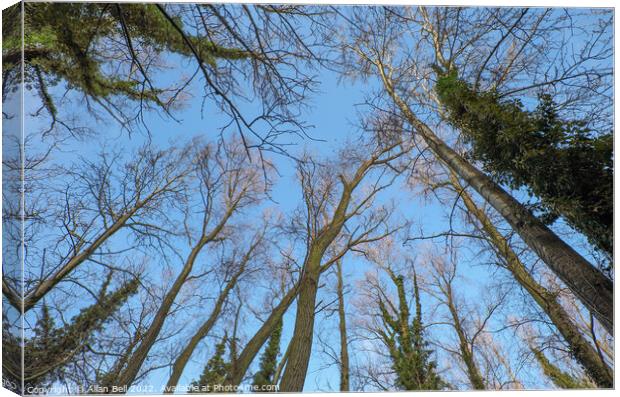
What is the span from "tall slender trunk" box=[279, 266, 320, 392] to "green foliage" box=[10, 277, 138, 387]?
1601 millimetres

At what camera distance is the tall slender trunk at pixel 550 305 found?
2685 mm

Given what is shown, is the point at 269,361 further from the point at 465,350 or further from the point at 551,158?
the point at 551,158

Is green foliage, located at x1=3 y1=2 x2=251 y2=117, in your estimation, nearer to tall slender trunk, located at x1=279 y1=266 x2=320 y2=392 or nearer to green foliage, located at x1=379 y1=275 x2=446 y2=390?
tall slender trunk, located at x1=279 y1=266 x2=320 y2=392

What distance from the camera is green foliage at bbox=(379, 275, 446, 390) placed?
2.87 m

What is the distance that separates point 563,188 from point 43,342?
13.4ft

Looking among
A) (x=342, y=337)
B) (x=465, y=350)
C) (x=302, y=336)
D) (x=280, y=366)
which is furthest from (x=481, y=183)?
(x=280, y=366)

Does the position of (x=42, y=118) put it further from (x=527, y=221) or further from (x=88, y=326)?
(x=527, y=221)

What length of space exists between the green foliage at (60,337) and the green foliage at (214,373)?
976 mm

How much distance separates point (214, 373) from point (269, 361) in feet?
1.63

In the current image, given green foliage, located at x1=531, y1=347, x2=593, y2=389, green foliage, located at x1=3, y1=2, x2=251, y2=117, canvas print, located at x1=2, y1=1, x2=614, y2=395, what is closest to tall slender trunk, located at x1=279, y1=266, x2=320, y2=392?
canvas print, located at x1=2, y1=1, x2=614, y2=395

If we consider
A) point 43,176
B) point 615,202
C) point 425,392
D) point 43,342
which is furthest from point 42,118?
point 615,202

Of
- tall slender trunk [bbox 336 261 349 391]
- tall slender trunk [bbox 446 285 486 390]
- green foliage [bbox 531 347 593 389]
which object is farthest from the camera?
tall slender trunk [bbox 336 261 349 391]

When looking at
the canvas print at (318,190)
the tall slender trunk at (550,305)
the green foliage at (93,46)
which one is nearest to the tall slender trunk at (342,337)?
the canvas print at (318,190)

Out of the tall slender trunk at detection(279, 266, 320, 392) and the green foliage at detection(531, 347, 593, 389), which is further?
the tall slender trunk at detection(279, 266, 320, 392)
